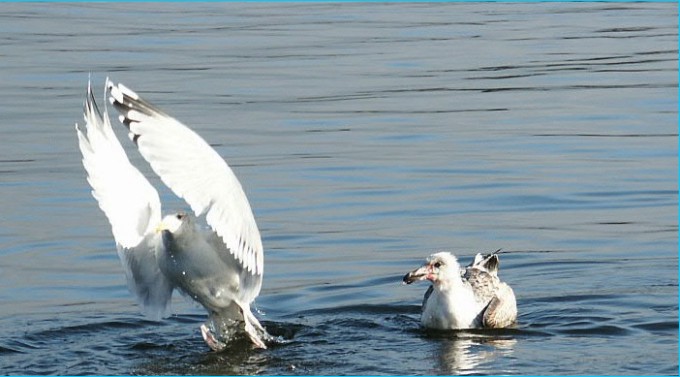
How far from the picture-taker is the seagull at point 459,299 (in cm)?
1123

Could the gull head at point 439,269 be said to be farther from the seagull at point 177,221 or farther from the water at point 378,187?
the seagull at point 177,221

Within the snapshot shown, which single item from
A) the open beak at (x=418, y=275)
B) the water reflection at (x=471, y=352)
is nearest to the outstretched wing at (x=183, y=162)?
the water reflection at (x=471, y=352)

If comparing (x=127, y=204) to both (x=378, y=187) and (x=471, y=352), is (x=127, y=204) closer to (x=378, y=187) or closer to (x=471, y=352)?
(x=471, y=352)

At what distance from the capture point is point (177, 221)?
10328 mm

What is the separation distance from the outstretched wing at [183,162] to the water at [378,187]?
1191mm

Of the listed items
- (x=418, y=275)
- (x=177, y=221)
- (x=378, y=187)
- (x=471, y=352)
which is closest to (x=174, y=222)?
(x=177, y=221)

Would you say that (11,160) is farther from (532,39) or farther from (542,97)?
(532,39)

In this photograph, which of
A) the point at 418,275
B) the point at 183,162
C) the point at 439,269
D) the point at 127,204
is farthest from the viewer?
the point at 439,269

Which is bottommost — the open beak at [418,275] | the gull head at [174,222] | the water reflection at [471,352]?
the water reflection at [471,352]

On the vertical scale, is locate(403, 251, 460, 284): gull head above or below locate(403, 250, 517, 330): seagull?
above

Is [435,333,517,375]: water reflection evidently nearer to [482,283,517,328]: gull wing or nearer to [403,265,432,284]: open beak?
[482,283,517,328]: gull wing

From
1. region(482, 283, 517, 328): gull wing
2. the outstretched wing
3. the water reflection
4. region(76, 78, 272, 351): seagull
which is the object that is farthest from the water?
the outstretched wing

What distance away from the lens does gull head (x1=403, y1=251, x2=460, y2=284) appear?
11.5 metres

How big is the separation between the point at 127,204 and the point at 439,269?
2305 millimetres
